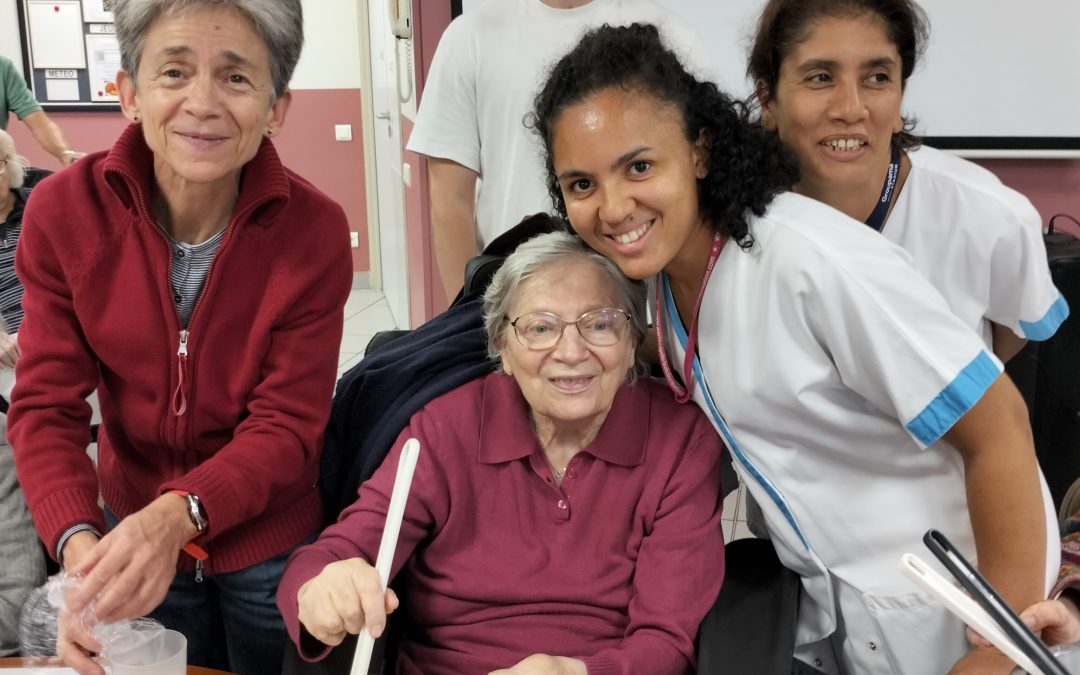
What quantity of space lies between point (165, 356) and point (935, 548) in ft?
3.29

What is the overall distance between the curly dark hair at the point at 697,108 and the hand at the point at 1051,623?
590 mm

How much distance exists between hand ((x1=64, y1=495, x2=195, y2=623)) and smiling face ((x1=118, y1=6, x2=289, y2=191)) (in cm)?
46

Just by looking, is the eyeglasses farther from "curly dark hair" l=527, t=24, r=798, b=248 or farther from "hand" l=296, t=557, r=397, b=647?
"hand" l=296, t=557, r=397, b=647

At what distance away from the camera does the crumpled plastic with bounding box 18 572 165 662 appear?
1.15 metres

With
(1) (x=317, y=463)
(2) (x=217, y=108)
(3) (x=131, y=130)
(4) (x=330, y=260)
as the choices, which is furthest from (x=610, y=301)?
(3) (x=131, y=130)

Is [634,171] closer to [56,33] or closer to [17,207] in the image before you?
[17,207]

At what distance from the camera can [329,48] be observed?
636cm

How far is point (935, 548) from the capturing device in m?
0.86

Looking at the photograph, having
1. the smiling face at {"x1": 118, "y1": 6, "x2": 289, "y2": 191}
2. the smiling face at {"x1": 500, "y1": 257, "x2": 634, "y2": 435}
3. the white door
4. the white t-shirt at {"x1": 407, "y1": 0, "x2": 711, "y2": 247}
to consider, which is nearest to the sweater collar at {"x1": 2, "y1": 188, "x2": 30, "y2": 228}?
the white t-shirt at {"x1": 407, "y1": 0, "x2": 711, "y2": 247}

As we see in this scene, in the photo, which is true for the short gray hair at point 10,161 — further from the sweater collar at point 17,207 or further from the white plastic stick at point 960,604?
the white plastic stick at point 960,604

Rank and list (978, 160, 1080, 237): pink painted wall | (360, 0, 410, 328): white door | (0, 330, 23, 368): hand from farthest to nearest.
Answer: (360, 0, 410, 328): white door, (978, 160, 1080, 237): pink painted wall, (0, 330, 23, 368): hand

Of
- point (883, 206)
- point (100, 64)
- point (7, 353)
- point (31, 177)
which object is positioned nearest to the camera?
point (883, 206)

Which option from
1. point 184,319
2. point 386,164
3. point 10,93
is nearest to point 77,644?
point 184,319

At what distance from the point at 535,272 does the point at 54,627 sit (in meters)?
0.85
